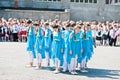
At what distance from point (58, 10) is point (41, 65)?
3232 centimetres

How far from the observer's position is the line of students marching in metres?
17.1

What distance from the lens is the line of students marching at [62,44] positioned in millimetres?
17109

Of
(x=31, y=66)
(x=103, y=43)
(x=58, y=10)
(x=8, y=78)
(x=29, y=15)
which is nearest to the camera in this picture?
(x=8, y=78)

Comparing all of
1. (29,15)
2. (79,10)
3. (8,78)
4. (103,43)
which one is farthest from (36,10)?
(8,78)

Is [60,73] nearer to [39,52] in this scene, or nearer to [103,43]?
[39,52]

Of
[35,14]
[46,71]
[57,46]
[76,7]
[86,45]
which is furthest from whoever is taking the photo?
[76,7]

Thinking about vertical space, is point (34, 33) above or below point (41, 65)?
above

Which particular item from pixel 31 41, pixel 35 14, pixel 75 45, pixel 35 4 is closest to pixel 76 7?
pixel 35 4

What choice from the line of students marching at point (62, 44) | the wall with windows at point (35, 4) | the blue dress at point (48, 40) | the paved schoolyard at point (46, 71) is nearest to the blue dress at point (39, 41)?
the line of students marching at point (62, 44)

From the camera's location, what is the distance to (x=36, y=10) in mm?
48844

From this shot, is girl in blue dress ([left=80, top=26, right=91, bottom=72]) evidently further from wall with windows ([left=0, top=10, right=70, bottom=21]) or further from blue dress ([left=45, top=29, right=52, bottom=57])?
wall with windows ([left=0, top=10, right=70, bottom=21])

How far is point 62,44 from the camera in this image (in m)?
17.2

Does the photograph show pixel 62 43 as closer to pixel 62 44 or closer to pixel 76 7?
pixel 62 44

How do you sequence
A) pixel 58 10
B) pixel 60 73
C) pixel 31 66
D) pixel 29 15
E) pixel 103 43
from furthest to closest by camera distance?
pixel 58 10 → pixel 29 15 → pixel 103 43 → pixel 31 66 → pixel 60 73
